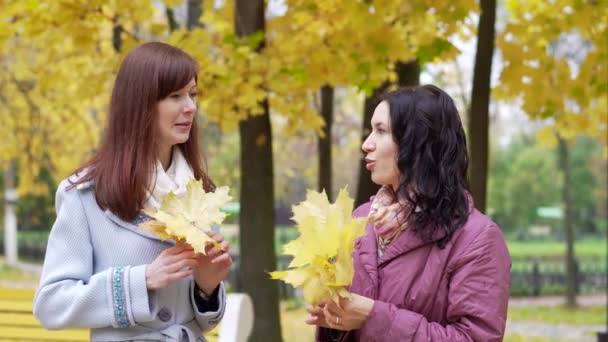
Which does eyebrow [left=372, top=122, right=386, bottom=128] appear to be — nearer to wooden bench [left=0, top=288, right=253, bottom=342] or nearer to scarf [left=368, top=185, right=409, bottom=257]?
scarf [left=368, top=185, right=409, bottom=257]

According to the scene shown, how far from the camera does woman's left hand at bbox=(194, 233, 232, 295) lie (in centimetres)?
233

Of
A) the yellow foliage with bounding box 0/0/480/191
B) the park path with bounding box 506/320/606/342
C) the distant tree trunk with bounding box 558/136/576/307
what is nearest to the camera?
the yellow foliage with bounding box 0/0/480/191

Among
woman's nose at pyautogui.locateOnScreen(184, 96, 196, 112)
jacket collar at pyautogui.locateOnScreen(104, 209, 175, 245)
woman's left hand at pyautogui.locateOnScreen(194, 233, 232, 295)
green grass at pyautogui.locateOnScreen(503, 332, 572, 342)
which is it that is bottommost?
green grass at pyautogui.locateOnScreen(503, 332, 572, 342)

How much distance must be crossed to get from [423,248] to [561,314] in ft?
47.2

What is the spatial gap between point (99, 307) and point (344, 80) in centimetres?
366

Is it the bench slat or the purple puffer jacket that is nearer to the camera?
the purple puffer jacket

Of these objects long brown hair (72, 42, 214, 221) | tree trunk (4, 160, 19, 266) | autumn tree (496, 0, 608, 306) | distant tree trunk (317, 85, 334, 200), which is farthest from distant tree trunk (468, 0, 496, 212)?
tree trunk (4, 160, 19, 266)

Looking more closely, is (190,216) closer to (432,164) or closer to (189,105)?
(189,105)

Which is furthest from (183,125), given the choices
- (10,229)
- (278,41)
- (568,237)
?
(10,229)

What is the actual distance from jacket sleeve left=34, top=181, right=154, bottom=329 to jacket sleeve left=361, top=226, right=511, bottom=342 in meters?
0.64

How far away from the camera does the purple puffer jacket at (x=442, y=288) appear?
221 cm

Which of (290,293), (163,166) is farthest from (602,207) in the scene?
(163,166)

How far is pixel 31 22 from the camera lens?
555 cm

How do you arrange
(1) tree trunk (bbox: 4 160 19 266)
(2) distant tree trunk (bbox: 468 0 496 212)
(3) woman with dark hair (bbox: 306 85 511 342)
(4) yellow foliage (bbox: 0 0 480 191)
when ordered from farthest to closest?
1. (1) tree trunk (bbox: 4 160 19 266)
2. (2) distant tree trunk (bbox: 468 0 496 212)
3. (4) yellow foliage (bbox: 0 0 480 191)
4. (3) woman with dark hair (bbox: 306 85 511 342)
